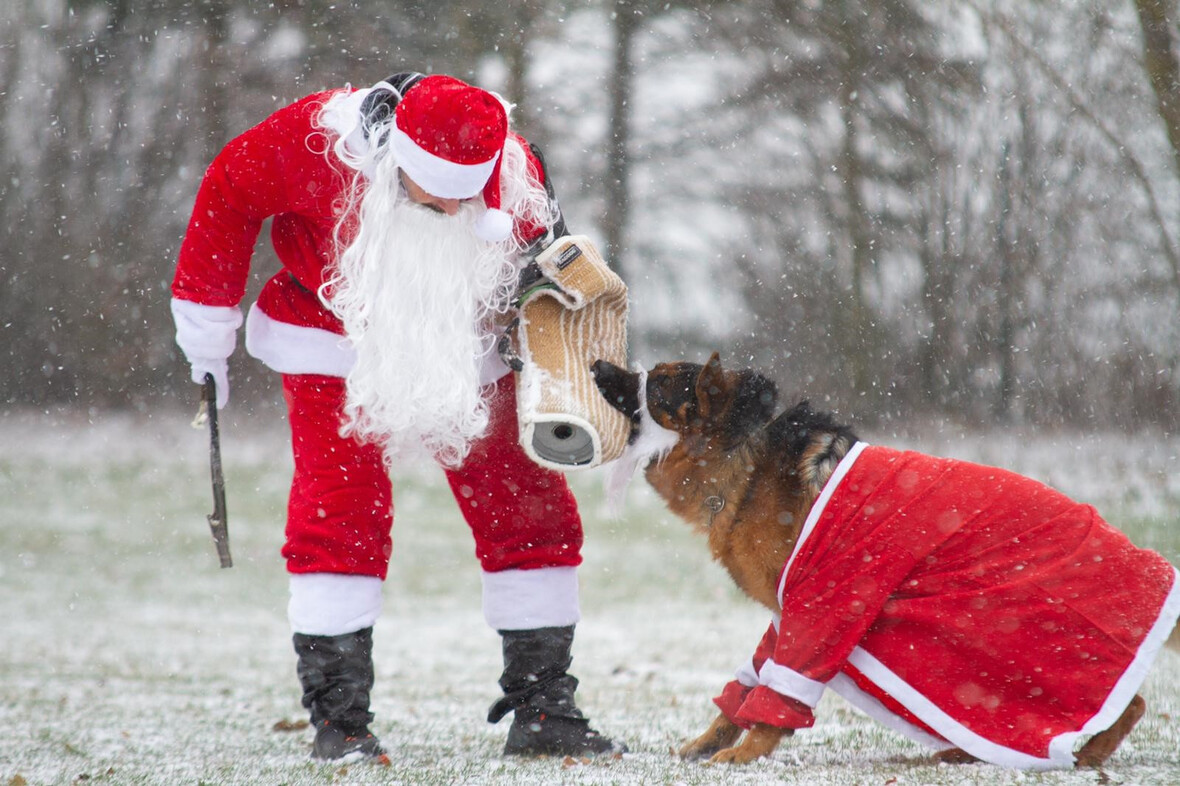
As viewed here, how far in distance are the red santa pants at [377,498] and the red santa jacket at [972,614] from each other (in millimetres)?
701

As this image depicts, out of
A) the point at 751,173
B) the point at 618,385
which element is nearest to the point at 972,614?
the point at 618,385

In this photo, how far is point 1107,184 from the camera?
241 inches

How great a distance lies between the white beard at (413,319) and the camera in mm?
2541

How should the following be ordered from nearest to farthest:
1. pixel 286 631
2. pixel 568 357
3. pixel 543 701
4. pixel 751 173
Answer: pixel 568 357 → pixel 543 701 → pixel 286 631 → pixel 751 173

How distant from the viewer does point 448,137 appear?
7.84ft

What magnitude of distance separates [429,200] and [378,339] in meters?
0.39

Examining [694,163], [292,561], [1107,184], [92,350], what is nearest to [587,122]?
[694,163]

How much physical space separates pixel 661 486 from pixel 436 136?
1139 millimetres

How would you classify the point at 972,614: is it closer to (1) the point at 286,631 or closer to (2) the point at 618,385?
(2) the point at 618,385

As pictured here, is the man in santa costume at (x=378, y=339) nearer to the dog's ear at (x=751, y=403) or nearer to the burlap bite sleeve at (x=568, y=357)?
the burlap bite sleeve at (x=568, y=357)

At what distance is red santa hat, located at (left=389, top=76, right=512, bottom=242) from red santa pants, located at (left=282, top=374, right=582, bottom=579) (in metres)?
0.59

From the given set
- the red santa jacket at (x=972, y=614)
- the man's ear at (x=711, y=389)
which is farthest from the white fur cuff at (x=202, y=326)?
the red santa jacket at (x=972, y=614)

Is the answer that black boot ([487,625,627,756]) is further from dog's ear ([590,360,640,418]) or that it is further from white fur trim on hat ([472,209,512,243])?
white fur trim on hat ([472,209,512,243])

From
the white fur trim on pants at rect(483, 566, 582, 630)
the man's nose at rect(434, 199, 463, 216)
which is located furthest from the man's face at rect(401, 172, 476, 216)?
the white fur trim on pants at rect(483, 566, 582, 630)
